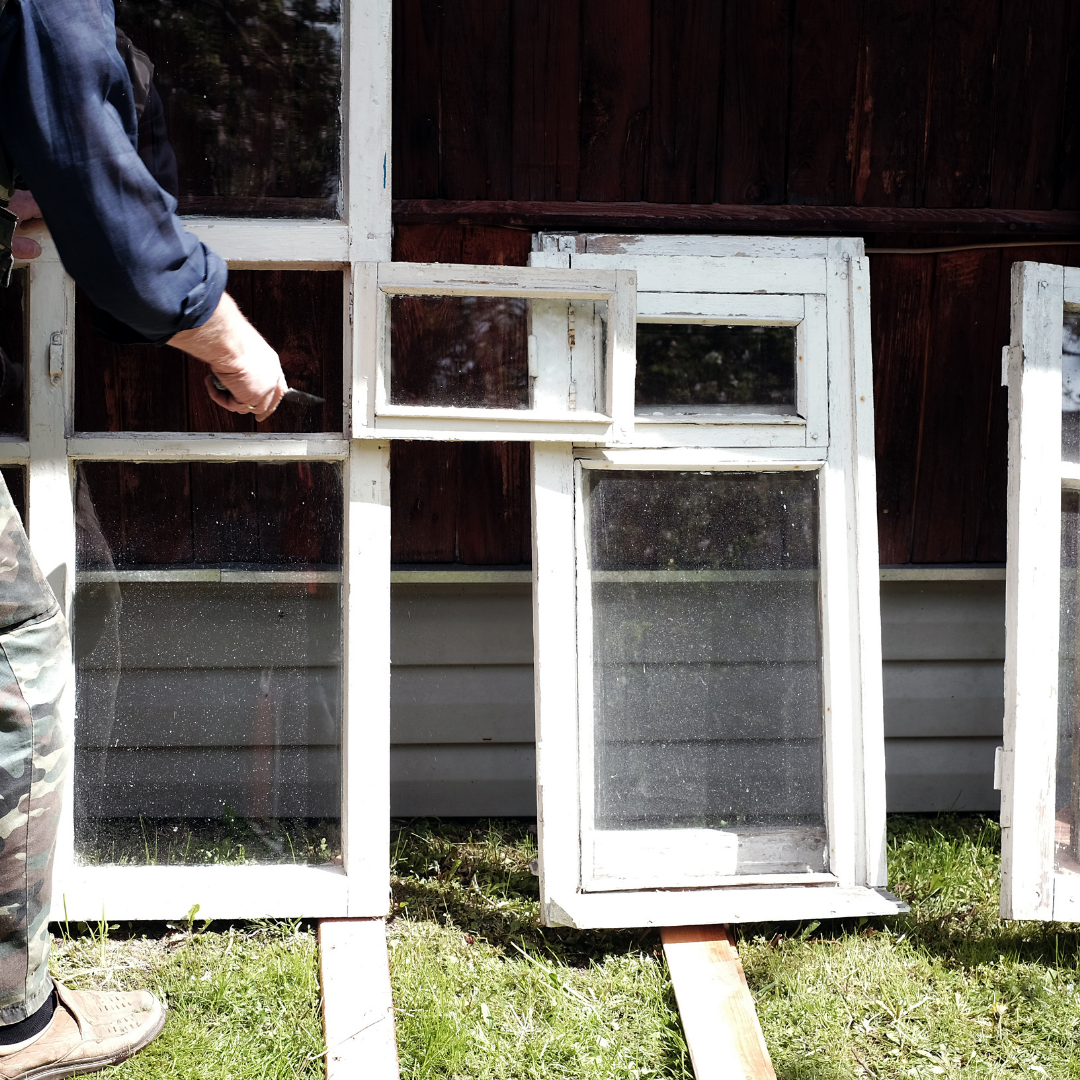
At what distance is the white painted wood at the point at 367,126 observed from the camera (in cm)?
184

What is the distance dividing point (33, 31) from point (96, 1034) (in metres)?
1.40

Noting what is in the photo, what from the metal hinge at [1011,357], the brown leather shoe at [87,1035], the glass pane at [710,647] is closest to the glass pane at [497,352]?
the glass pane at [710,647]

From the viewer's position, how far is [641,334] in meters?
2.03

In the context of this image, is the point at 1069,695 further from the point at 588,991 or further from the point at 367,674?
the point at 367,674

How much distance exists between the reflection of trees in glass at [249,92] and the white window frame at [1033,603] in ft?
4.45

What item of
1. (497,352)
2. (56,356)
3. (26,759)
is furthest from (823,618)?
(56,356)

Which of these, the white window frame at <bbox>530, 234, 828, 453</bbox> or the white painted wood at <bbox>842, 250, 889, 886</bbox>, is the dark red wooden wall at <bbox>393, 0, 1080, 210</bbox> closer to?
the white window frame at <bbox>530, 234, 828, 453</bbox>

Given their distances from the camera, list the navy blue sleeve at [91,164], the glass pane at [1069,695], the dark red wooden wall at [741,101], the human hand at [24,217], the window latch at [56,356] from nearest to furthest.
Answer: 1. the navy blue sleeve at [91,164]
2. the human hand at [24,217]
3. the window latch at [56,356]
4. the glass pane at [1069,695]
5. the dark red wooden wall at [741,101]

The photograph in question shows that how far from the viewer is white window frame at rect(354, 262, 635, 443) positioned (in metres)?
1.85

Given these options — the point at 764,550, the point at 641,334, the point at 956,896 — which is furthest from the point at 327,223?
the point at 956,896

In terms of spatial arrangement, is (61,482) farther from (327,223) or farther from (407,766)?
(407,766)

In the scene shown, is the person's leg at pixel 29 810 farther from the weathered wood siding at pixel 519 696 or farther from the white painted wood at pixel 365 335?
the weathered wood siding at pixel 519 696

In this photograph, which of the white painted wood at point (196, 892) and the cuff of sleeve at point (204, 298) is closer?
the cuff of sleeve at point (204, 298)

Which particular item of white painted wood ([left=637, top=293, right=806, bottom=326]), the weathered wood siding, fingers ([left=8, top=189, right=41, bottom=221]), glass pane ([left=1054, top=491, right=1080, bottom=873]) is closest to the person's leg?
fingers ([left=8, top=189, right=41, bottom=221])
